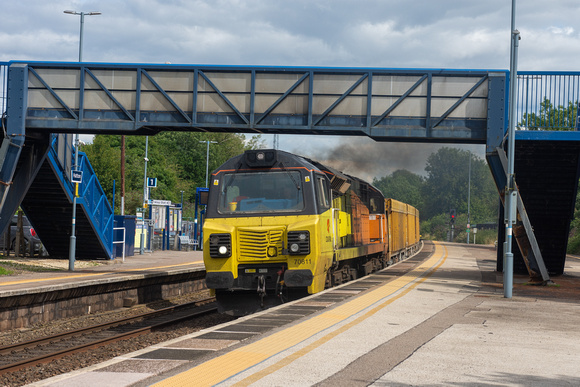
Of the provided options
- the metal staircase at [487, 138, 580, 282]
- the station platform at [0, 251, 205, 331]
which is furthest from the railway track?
the metal staircase at [487, 138, 580, 282]

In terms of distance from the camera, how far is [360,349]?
8586mm

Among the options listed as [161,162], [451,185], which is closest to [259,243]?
[161,162]

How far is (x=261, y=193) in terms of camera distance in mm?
14594

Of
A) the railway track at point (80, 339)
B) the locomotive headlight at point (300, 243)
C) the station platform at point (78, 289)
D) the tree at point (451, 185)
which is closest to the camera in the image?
the railway track at point (80, 339)

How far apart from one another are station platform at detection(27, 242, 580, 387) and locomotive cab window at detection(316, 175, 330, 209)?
79.9 inches

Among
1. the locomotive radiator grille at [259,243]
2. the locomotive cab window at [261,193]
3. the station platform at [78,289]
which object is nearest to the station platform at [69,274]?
the station platform at [78,289]

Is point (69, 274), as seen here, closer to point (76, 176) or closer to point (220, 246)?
point (76, 176)

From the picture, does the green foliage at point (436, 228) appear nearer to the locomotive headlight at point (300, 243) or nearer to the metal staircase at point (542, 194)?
the metal staircase at point (542, 194)

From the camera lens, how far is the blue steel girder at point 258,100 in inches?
813

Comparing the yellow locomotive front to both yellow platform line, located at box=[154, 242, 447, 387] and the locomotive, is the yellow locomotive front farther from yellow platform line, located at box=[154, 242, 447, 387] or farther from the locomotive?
yellow platform line, located at box=[154, 242, 447, 387]

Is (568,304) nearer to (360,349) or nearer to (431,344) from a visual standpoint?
(431,344)

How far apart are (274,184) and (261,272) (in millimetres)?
2025

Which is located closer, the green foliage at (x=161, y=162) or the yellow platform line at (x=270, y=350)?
the yellow platform line at (x=270, y=350)

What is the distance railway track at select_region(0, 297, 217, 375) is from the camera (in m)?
11.4
